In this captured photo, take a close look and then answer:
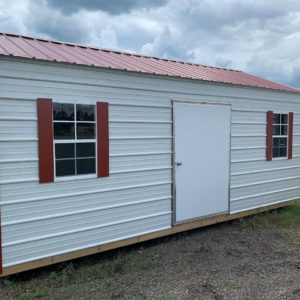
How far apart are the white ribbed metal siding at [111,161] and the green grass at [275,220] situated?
0.37 meters

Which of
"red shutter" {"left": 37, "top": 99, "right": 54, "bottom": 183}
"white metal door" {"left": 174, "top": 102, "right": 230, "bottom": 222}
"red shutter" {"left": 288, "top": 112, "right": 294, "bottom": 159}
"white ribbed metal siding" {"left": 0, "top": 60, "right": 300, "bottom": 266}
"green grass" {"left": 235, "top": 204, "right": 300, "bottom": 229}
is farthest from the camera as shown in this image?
"red shutter" {"left": 288, "top": 112, "right": 294, "bottom": 159}

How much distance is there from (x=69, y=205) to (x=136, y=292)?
4.53 ft

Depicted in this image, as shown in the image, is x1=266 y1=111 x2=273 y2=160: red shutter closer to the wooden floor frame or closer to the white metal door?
the wooden floor frame

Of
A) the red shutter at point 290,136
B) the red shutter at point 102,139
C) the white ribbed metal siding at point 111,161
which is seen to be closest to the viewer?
the white ribbed metal siding at point 111,161

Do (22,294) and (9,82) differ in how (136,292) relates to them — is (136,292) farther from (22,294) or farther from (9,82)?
(9,82)

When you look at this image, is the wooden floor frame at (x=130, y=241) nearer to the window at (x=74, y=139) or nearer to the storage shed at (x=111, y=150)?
the storage shed at (x=111, y=150)

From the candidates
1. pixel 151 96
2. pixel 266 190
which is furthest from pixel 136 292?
pixel 266 190

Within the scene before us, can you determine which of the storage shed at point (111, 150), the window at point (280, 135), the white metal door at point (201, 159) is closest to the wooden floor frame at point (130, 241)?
the storage shed at point (111, 150)

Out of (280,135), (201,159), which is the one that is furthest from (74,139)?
(280,135)

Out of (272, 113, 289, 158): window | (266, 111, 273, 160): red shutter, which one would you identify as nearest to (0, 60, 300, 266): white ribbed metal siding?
(266, 111, 273, 160): red shutter

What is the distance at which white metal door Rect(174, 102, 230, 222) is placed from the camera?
227 inches

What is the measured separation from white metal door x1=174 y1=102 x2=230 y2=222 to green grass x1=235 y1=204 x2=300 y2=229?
65 cm

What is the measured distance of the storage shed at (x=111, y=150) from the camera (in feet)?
13.6

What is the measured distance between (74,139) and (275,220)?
15.0 ft
